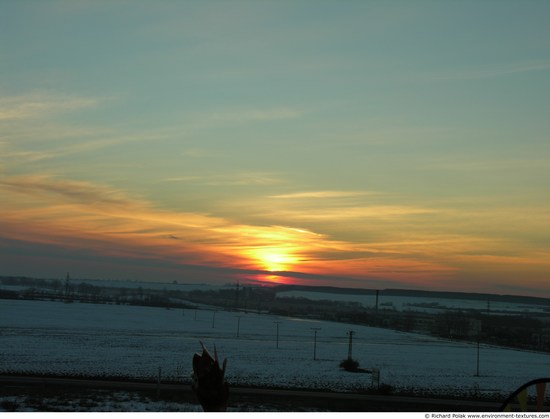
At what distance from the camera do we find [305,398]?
148 feet

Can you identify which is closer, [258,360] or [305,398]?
[305,398]

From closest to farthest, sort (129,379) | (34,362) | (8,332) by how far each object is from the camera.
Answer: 1. (129,379)
2. (34,362)
3. (8,332)

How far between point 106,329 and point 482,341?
8848cm

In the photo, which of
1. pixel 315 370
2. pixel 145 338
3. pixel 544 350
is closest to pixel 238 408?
pixel 315 370

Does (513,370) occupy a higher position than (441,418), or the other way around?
(441,418)

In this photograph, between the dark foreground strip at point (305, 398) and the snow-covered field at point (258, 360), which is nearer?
the dark foreground strip at point (305, 398)

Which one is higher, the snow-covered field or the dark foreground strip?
the dark foreground strip

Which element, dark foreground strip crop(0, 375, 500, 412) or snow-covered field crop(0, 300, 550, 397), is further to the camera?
snow-covered field crop(0, 300, 550, 397)

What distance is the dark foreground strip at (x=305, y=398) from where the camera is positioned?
43.2 m

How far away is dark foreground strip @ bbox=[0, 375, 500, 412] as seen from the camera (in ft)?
142

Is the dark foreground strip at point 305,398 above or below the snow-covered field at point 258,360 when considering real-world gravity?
above

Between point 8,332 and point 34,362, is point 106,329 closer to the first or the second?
point 8,332

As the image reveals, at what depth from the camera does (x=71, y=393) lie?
140 feet

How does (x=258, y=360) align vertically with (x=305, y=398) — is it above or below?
below
